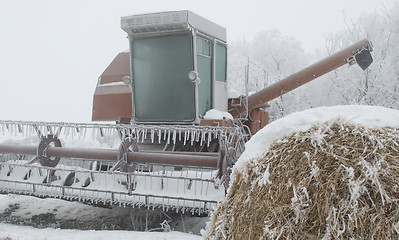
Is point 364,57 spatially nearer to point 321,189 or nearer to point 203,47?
point 203,47

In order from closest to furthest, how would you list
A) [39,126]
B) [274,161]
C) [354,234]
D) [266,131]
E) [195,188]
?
[354,234]
[274,161]
[266,131]
[195,188]
[39,126]

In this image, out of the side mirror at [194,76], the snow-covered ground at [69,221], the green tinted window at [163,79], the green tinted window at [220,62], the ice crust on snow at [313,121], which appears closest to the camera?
the ice crust on snow at [313,121]

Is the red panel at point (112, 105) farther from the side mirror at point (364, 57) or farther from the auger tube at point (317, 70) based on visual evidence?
the side mirror at point (364, 57)

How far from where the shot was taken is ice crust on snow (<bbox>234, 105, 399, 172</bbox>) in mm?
2041

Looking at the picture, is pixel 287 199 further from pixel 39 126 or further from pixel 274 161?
pixel 39 126

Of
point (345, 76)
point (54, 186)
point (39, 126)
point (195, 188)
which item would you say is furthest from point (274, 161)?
point (345, 76)

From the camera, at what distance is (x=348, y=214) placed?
1.69m

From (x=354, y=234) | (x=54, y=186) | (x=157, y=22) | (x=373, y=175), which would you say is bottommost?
(x=54, y=186)

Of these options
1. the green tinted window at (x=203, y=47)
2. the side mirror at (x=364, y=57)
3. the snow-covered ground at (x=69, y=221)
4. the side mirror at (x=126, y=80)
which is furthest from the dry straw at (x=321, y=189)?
the side mirror at (x=364, y=57)

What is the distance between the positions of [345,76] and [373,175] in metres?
15.6

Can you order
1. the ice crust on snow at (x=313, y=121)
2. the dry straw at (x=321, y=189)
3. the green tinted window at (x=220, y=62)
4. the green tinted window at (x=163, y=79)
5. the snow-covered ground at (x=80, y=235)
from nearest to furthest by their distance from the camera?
the dry straw at (x=321, y=189)
the ice crust on snow at (x=313, y=121)
the snow-covered ground at (x=80, y=235)
the green tinted window at (x=163, y=79)
the green tinted window at (x=220, y=62)

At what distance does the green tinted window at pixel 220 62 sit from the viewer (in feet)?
21.0

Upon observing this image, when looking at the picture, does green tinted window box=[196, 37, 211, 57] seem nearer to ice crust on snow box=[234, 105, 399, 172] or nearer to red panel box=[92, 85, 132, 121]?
red panel box=[92, 85, 132, 121]

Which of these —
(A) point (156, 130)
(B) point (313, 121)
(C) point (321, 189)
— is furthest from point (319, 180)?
(A) point (156, 130)
